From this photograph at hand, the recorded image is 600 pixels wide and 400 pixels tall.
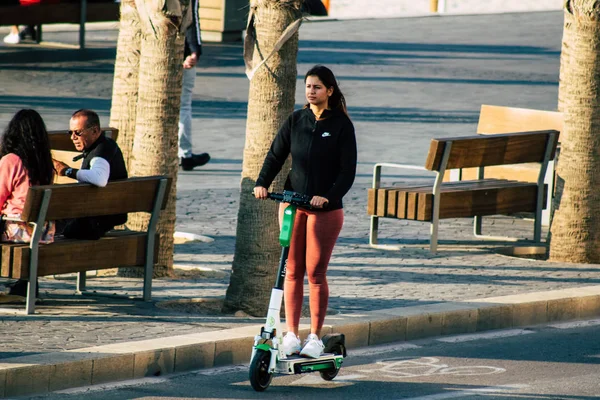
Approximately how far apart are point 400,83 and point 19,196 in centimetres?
1562

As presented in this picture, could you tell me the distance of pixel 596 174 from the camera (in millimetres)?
11438

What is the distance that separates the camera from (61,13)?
23953 millimetres

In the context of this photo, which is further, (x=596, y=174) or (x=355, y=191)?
(x=355, y=191)

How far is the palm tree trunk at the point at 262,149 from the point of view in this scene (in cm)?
885

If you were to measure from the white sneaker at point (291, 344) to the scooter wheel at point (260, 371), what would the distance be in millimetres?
220

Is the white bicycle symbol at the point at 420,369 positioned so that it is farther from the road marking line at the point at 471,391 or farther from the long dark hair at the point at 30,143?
the long dark hair at the point at 30,143

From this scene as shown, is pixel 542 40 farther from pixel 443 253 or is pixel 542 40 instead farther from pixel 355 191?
pixel 443 253

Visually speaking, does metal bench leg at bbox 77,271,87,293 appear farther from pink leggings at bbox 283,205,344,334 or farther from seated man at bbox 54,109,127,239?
pink leggings at bbox 283,205,344,334

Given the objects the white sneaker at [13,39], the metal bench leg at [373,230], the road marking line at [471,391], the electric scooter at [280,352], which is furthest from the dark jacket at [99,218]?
the white sneaker at [13,39]

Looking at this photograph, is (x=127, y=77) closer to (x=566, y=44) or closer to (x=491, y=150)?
(x=491, y=150)

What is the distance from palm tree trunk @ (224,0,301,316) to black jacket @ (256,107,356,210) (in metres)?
0.99

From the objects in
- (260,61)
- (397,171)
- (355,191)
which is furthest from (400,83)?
(260,61)

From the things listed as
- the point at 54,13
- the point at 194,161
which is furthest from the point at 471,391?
the point at 54,13

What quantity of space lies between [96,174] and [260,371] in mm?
2223
